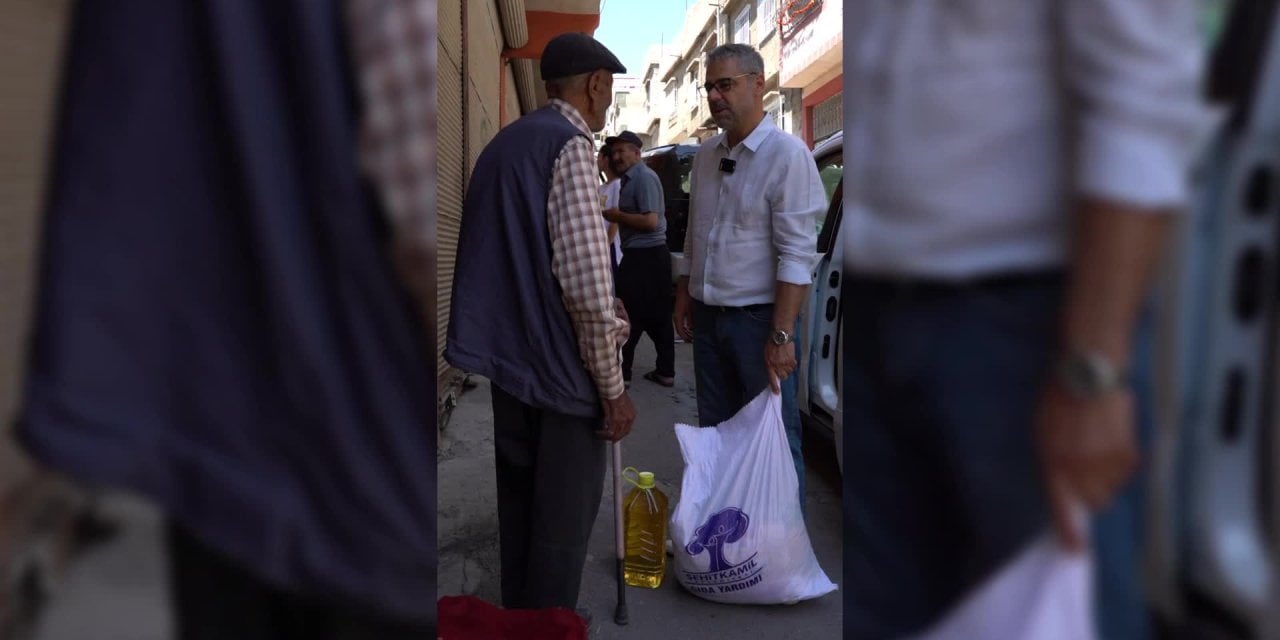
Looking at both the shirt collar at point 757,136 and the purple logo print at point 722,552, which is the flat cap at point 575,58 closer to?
the shirt collar at point 757,136

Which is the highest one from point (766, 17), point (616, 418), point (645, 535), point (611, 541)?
point (766, 17)

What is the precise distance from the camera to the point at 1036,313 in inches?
27.1

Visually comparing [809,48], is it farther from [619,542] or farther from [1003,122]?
[1003,122]

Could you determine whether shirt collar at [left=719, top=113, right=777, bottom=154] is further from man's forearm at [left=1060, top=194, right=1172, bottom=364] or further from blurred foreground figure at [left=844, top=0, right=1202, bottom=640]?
man's forearm at [left=1060, top=194, right=1172, bottom=364]

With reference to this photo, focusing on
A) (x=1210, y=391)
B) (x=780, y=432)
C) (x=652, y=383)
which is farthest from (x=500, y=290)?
(x=652, y=383)

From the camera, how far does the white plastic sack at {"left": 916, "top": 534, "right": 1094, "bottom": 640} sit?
0.70 metres

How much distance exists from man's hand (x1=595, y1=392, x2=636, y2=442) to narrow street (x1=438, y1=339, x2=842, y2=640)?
820 millimetres

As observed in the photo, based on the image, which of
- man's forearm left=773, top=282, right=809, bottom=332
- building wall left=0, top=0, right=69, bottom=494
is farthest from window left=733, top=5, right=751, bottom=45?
building wall left=0, top=0, right=69, bottom=494

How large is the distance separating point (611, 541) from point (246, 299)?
2.79m

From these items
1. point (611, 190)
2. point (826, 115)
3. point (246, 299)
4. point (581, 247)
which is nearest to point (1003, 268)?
point (246, 299)

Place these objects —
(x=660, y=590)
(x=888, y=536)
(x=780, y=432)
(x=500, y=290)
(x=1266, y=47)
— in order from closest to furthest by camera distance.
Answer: (x=1266, y=47) → (x=888, y=536) → (x=500, y=290) → (x=780, y=432) → (x=660, y=590)

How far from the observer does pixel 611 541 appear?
3357mm

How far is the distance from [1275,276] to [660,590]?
2495 mm

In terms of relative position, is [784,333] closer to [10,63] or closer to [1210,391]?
[1210,391]
